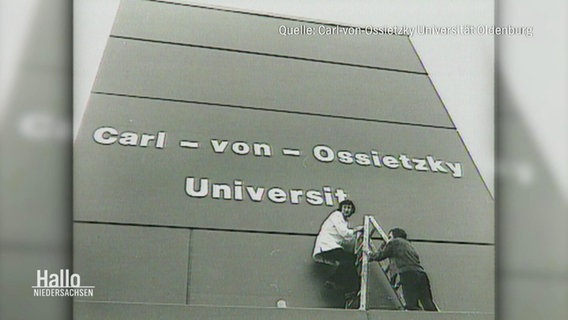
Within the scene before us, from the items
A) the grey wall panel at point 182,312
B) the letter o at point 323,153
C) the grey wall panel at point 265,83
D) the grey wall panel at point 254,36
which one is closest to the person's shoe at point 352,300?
the grey wall panel at point 182,312

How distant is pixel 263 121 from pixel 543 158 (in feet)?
5.42

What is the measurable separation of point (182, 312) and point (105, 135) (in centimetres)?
99

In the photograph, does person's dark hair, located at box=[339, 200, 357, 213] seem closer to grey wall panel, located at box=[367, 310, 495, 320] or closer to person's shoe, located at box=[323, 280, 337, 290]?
person's shoe, located at box=[323, 280, 337, 290]

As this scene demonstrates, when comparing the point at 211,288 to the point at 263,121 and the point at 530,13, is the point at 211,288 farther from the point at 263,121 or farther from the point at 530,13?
the point at 530,13

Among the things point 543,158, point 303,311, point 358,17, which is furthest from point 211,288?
point 543,158

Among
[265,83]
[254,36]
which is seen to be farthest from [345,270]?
[254,36]

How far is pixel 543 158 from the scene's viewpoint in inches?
234

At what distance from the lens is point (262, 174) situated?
549 cm

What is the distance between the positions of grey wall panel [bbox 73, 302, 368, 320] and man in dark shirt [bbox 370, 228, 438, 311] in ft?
1.43

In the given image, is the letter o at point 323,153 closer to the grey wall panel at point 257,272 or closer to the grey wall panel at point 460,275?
the grey wall panel at point 257,272

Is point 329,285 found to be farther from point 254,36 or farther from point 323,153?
point 254,36

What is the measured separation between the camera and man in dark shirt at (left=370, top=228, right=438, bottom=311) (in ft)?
18.2

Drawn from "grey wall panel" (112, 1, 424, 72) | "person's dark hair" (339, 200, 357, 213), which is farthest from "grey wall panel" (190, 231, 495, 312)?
"grey wall panel" (112, 1, 424, 72)

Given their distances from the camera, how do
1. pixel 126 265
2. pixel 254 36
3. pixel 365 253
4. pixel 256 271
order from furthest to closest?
pixel 254 36
pixel 365 253
pixel 256 271
pixel 126 265
